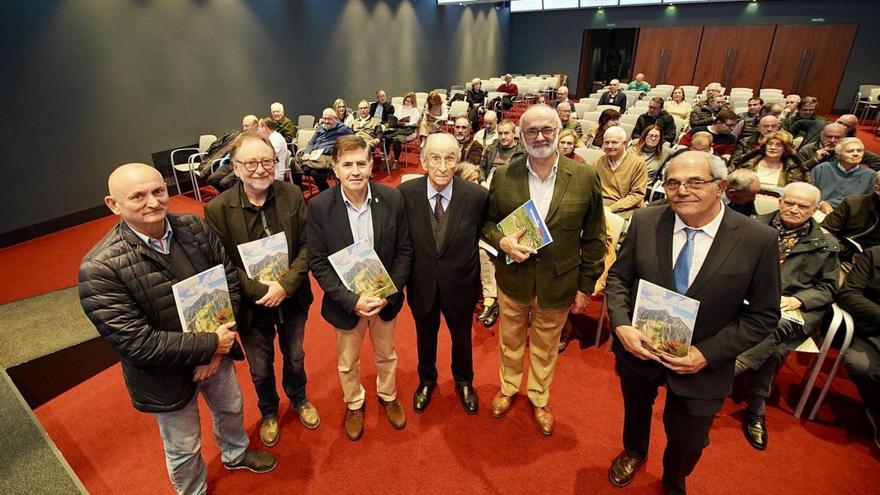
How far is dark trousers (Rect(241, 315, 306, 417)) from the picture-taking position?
2326mm

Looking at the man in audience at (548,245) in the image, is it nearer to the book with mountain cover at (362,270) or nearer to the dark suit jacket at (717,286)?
the dark suit jacket at (717,286)

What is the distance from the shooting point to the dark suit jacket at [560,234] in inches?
82.7

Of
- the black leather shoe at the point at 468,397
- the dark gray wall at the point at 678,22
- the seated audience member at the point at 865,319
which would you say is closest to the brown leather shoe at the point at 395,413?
the black leather shoe at the point at 468,397

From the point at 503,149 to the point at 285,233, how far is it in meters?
3.06

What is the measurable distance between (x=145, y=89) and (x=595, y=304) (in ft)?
24.2

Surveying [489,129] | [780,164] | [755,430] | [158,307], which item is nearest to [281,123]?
[489,129]

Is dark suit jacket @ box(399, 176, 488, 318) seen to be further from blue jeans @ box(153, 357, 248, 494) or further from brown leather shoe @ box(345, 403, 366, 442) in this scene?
blue jeans @ box(153, 357, 248, 494)

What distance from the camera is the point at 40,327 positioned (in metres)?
3.12

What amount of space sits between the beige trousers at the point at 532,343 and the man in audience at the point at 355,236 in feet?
2.18

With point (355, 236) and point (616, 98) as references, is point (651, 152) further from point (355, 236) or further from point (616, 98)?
point (616, 98)

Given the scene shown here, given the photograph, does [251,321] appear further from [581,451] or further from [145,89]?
[145,89]

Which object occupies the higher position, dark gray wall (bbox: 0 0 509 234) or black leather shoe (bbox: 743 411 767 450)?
dark gray wall (bbox: 0 0 509 234)

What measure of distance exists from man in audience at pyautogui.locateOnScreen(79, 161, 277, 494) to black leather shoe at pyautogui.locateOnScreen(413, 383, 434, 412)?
1.16m

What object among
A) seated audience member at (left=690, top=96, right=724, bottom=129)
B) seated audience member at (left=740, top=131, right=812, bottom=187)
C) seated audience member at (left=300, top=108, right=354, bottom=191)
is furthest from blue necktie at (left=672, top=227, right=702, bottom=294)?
seated audience member at (left=690, top=96, right=724, bottom=129)
